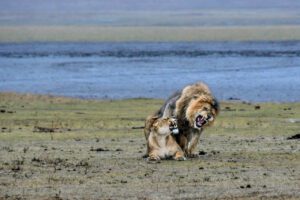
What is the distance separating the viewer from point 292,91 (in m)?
39.3

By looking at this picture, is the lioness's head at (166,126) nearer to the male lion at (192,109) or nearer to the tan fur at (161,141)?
the tan fur at (161,141)

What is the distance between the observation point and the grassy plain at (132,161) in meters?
13.7

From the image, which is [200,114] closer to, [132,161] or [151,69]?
[132,161]

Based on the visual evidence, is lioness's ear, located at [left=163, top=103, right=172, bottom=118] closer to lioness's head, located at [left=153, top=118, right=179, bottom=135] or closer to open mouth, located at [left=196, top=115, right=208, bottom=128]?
lioness's head, located at [left=153, top=118, right=179, bottom=135]

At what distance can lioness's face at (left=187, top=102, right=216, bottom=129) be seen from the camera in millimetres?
16375

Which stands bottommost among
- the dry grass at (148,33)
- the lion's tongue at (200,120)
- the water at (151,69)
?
the dry grass at (148,33)

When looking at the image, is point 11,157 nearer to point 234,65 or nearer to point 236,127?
point 236,127

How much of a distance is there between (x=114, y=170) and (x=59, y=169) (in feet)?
2.67

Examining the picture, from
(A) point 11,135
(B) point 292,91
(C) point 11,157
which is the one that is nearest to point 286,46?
(B) point 292,91

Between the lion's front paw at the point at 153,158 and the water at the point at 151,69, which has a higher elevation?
the lion's front paw at the point at 153,158

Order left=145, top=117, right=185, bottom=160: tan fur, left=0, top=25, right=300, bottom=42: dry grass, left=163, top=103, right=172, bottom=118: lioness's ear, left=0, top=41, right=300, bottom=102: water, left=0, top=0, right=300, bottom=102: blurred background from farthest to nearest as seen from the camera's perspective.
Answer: left=0, top=25, right=300, bottom=42: dry grass, left=0, top=0, right=300, bottom=102: blurred background, left=0, top=41, right=300, bottom=102: water, left=163, top=103, right=172, bottom=118: lioness's ear, left=145, top=117, right=185, bottom=160: tan fur

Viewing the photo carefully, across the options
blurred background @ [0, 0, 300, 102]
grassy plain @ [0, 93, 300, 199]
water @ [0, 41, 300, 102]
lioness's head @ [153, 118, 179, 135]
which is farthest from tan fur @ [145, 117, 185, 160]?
blurred background @ [0, 0, 300, 102]

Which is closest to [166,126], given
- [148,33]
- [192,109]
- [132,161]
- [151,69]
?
[192,109]

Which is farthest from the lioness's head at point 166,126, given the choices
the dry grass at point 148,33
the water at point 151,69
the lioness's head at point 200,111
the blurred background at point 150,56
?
the dry grass at point 148,33
